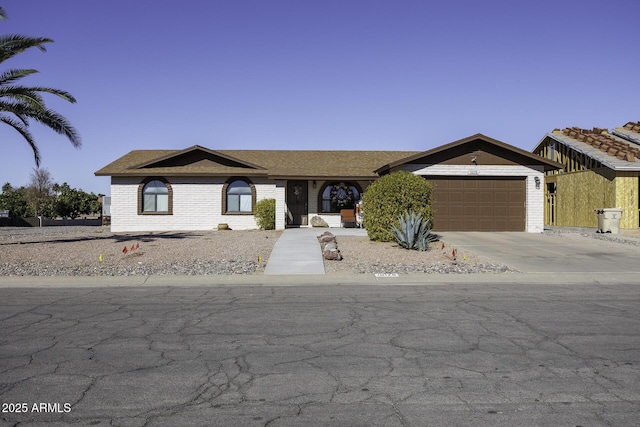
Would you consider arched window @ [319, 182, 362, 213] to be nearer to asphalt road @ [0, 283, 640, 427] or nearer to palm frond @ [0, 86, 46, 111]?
palm frond @ [0, 86, 46, 111]

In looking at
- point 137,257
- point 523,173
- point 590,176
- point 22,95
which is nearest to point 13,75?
point 22,95

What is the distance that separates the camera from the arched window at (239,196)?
27.5 metres

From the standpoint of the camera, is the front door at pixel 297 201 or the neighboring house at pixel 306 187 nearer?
the neighboring house at pixel 306 187

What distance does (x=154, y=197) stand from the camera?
90.0ft

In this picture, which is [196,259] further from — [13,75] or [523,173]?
[523,173]

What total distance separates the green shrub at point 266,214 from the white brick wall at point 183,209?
91cm

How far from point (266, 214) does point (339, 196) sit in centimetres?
427

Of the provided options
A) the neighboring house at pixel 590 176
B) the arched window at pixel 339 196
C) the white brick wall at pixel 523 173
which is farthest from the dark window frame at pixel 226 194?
the neighboring house at pixel 590 176

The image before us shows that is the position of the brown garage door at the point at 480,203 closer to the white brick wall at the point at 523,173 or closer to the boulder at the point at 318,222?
the white brick wall at the point at 523,173

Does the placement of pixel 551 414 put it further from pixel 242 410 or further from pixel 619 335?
pixel 619 335

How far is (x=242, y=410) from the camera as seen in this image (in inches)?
180

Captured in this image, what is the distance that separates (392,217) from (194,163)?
41.6ft

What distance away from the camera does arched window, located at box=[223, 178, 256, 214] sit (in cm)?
2752

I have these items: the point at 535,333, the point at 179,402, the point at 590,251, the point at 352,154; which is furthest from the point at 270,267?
the point at 352,154
